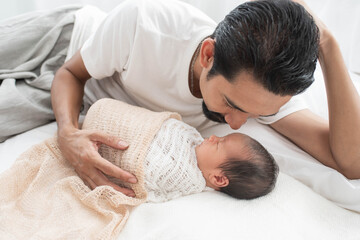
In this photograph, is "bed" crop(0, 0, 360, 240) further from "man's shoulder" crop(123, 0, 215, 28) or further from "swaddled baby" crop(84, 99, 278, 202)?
"man's shoulder" crop(123, 0, 215, 28)

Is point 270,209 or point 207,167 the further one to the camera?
point 207,167

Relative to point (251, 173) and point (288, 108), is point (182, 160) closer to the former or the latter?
point (251, 173)

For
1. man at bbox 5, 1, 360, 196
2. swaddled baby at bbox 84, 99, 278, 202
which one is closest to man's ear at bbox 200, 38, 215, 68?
man at bbox 5, 1, 360, 196

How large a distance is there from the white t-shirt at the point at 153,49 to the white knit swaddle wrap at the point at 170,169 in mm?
199

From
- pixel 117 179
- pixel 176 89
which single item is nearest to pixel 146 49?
pixel 176 89

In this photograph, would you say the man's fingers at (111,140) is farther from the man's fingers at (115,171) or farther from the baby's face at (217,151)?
the baby's face at (217,151)

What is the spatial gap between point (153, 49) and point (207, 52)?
0.28 metres

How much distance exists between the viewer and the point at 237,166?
111cm

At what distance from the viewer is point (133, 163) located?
3.52ft

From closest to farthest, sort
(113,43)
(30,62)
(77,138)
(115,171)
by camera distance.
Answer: (115,171), (77,138), (113,43), (30,62)

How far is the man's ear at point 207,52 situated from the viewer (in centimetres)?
101

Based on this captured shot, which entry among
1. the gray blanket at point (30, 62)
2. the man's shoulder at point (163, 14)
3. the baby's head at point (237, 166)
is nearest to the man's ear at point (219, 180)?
the baby's head at point (237, 166)

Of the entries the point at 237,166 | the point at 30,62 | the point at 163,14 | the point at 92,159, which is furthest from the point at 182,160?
the point at 30,62

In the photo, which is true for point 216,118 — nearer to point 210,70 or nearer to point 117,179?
point 210,70
